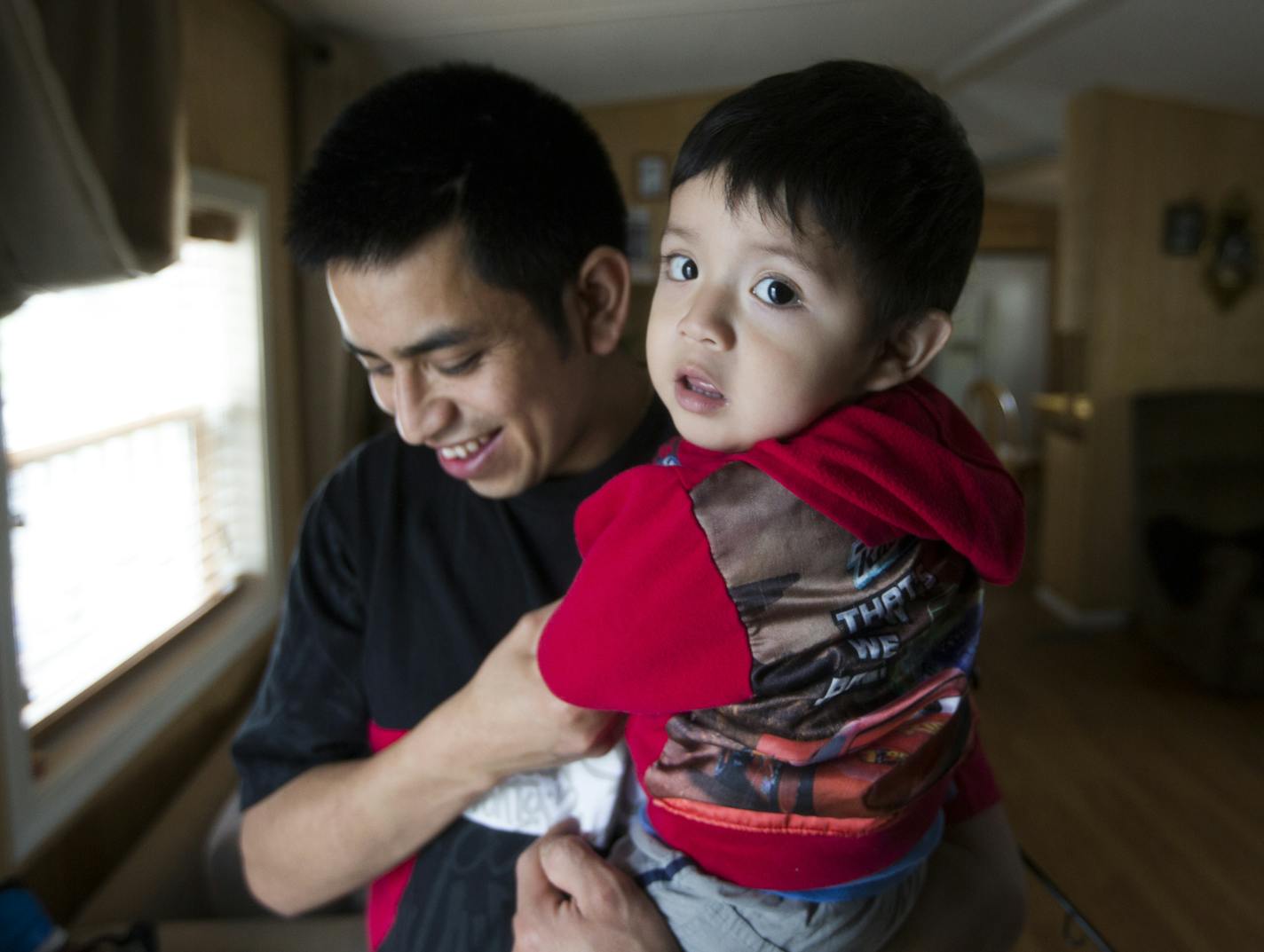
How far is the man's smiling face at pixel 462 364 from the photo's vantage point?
90cm

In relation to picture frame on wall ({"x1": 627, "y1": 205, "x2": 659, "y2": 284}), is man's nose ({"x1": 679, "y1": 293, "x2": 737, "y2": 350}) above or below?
below

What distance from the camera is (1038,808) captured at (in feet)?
7.36

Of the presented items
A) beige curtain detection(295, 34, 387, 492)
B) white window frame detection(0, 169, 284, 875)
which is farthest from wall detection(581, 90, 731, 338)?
white window frame detection(0, 169, 284, 875)

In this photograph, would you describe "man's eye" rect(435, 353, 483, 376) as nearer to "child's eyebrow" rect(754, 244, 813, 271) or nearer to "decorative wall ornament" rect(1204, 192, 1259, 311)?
"child's eyebrow" rect(754, 244, 813, 271)

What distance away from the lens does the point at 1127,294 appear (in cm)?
460

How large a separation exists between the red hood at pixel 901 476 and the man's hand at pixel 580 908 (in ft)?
1.21

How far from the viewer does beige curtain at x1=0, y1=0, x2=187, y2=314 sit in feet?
3.96

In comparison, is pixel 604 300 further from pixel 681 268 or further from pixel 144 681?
pixel 144 681

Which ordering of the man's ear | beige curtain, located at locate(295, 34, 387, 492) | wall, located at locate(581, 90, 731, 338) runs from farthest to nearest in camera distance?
wall, located at locate(581, 90, 731, 338) → beige curtain, located at locate(295, 34, 387, 492) → the man's ear

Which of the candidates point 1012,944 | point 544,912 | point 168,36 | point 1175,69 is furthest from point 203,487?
point 1175,69

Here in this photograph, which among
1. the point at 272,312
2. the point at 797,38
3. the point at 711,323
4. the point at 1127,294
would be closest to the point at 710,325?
the point at 711,323

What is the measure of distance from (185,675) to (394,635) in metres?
1.70

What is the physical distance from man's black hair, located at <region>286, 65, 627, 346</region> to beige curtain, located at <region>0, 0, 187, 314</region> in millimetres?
530

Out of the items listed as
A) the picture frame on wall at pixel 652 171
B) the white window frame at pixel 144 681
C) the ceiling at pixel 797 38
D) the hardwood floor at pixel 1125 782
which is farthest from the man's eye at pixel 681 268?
the picture frame on wall at pixel 652 171
